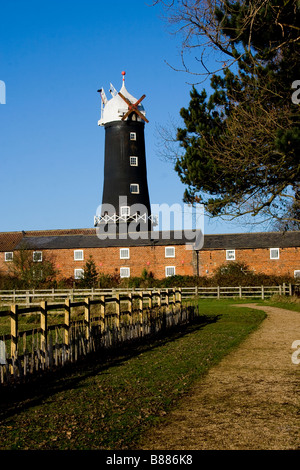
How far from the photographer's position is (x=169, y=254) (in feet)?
172

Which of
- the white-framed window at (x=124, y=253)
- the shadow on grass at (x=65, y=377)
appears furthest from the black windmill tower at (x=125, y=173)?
the shadow on grass at (x=65, y=377)

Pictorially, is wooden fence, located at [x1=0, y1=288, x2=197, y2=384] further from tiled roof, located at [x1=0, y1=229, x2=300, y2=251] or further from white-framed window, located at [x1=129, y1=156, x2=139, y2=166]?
white-framed window, located at [x1=129, y1=156, x2=139, y2=166]

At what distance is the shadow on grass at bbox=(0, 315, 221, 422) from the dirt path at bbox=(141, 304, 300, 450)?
2146 mm

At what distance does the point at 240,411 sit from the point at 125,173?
4835 centimetres

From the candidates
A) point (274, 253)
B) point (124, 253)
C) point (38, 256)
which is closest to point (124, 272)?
point (124, 253)

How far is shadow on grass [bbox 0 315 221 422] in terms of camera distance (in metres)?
7.59

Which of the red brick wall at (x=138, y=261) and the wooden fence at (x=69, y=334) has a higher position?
the red brick wall at (x=138, y=261)

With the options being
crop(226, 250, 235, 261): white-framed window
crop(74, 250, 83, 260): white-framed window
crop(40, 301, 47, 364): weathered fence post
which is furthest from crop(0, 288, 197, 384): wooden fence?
crop(74, 250, 83, 260): white-framed window

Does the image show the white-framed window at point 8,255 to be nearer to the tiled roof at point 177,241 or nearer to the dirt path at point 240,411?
the tiled roof at point 177,241

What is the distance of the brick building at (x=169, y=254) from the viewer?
5009 cm

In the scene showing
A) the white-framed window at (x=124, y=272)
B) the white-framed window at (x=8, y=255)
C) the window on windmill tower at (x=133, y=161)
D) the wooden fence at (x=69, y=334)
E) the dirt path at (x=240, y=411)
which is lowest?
the dirt path at (x=240, y=411)

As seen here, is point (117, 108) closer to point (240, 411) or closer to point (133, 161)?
point (133, 161)

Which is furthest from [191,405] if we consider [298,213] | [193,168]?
[298,213]

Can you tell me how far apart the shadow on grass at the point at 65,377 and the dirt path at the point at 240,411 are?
7.04ft
